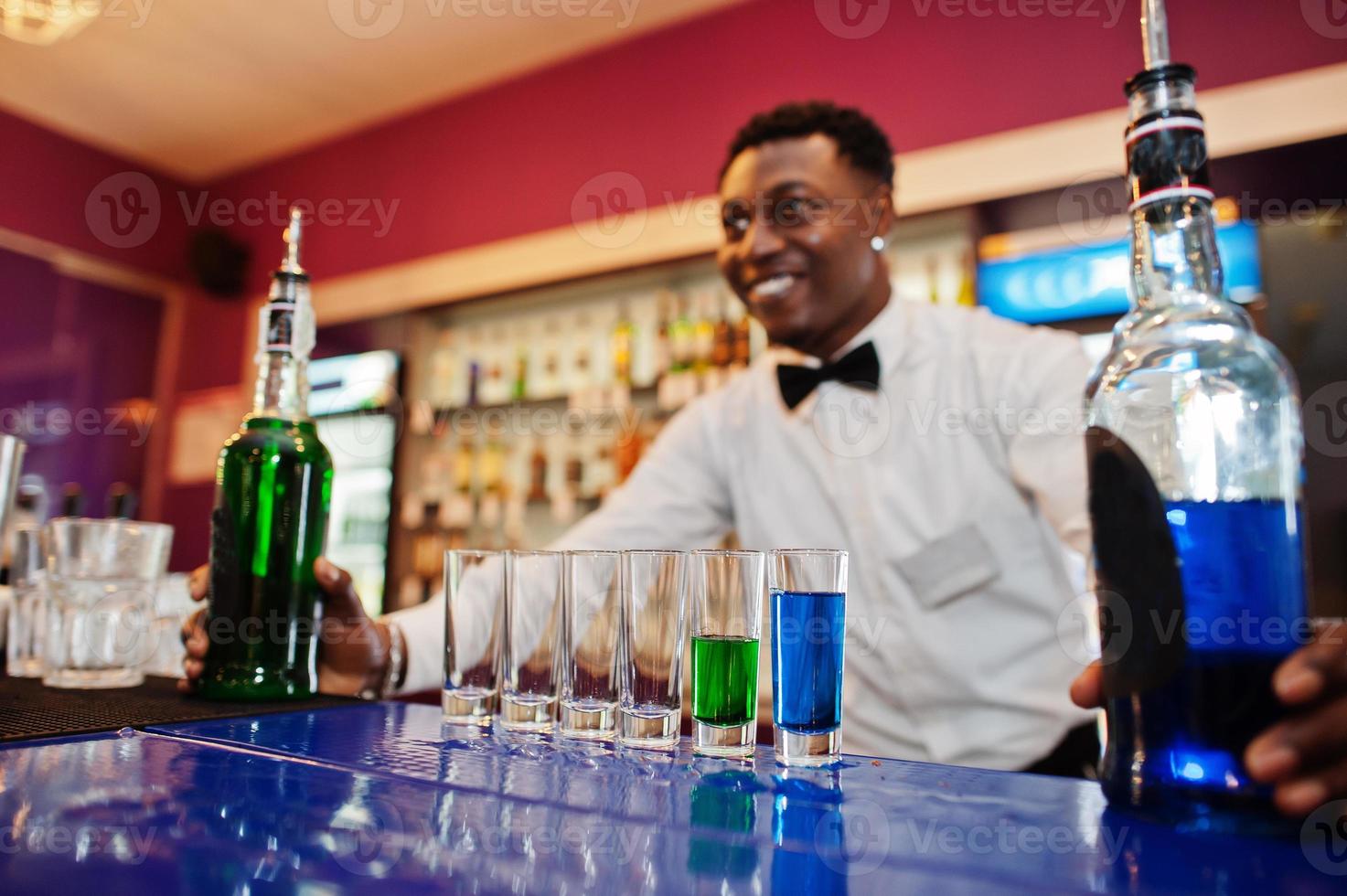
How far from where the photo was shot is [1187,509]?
0.52m

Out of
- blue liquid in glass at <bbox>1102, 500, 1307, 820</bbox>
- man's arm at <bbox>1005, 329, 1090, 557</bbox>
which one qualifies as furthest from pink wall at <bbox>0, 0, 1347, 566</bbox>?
blue liquid in glass at <bbox>1102, 500, 1307, 820</bbox>

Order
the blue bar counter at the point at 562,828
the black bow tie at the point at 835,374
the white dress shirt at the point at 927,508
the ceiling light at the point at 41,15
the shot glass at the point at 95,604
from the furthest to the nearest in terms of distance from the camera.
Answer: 1. the ceiling light at the point at 41,15
2. the black bow tie at the point at 835,374
3. the white dress shirt at the point at 927,508
4. the shot glass at the point at 95,604
5. the blue bar counter at the point at 562,828

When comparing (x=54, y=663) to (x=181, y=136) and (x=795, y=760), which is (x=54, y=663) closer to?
(x=795, y=760)

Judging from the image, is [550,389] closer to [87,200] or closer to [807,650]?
[87,200]

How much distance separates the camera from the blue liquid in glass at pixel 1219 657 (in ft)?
1.60

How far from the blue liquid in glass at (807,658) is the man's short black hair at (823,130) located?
55.1 inches

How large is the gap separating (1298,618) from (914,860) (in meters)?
0.26

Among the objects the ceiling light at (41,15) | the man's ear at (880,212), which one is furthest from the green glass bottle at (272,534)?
the ceiling light at (41,15)

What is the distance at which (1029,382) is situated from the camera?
164 centimetres

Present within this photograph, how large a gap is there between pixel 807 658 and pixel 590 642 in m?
0.17

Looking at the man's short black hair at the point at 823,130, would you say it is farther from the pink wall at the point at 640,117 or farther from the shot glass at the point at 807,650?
the shot glass at the point at 807,650

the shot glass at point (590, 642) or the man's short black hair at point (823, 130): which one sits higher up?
the man's short black hair at point (823, 130)

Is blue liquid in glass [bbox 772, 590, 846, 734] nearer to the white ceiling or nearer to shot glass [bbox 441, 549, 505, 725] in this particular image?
shot glass [bbox 441, 549, 505, 725]

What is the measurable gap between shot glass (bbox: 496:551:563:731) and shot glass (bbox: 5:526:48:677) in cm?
71
